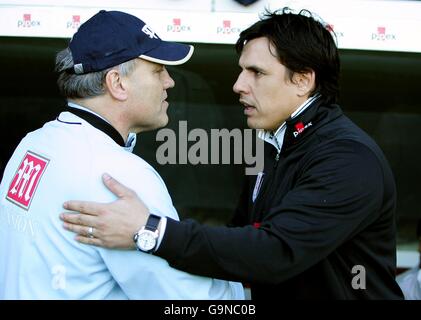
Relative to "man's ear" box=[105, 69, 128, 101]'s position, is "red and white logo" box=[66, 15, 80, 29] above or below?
above

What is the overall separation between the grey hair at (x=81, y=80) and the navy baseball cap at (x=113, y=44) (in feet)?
0.06

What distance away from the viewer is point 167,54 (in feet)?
6.59

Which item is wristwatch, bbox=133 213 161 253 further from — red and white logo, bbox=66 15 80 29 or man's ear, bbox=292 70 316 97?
red and white logo, bbox=66 15 80 29

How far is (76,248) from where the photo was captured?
5.77 feet

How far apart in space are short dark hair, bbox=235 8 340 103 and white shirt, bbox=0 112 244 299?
642 millimetres

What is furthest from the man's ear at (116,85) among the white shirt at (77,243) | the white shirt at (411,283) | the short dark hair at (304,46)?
the white shirt at (411,283)

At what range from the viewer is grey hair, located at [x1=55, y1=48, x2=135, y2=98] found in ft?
6.25

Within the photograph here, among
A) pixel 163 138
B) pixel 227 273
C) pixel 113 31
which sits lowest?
pixel 227 273

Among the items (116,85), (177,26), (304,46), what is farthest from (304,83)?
(177,26)

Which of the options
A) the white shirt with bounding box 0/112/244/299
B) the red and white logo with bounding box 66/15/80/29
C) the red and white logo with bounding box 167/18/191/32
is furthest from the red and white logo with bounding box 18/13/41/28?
the white shirt with bounding box 0/112/244/299

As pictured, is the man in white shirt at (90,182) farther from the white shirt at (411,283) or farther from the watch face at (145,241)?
the white shirt at (411,283)

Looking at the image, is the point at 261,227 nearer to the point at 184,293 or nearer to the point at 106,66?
the point at 184,293
